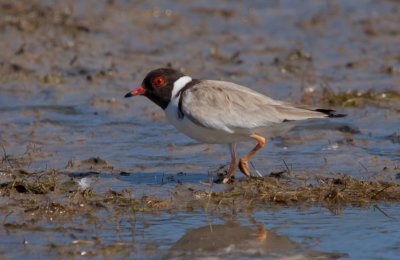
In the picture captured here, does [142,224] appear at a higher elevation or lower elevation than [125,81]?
lower

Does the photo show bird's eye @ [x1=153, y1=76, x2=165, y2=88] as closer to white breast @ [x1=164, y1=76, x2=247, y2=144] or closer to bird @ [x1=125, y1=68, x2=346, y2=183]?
bird @ [x1=125, y1=68, x2=346, y2=183]

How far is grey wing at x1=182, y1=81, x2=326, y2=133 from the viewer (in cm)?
936

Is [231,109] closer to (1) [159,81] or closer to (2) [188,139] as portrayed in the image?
(1) [159,81]

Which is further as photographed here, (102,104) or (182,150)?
(102,104)

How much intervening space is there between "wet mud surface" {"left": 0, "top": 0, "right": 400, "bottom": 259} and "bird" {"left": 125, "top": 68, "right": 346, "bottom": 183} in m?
0.50

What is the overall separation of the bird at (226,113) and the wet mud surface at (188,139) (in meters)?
0.50

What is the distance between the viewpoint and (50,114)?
12477 millimetres

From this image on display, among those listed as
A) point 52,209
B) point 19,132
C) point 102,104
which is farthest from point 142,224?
point 102,104

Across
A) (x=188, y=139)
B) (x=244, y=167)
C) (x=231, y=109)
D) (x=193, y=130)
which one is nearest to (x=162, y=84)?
(x=193, y=130)

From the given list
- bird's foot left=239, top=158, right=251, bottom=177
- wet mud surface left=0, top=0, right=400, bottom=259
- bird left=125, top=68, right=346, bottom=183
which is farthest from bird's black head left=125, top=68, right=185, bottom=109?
bird's foot left=239, top=158, right=251, bottom=177

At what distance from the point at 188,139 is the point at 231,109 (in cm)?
219

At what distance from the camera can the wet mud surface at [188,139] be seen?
8.06 meters

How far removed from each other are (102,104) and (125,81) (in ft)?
3.64

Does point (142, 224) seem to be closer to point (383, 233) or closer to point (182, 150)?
point (383, 233)
